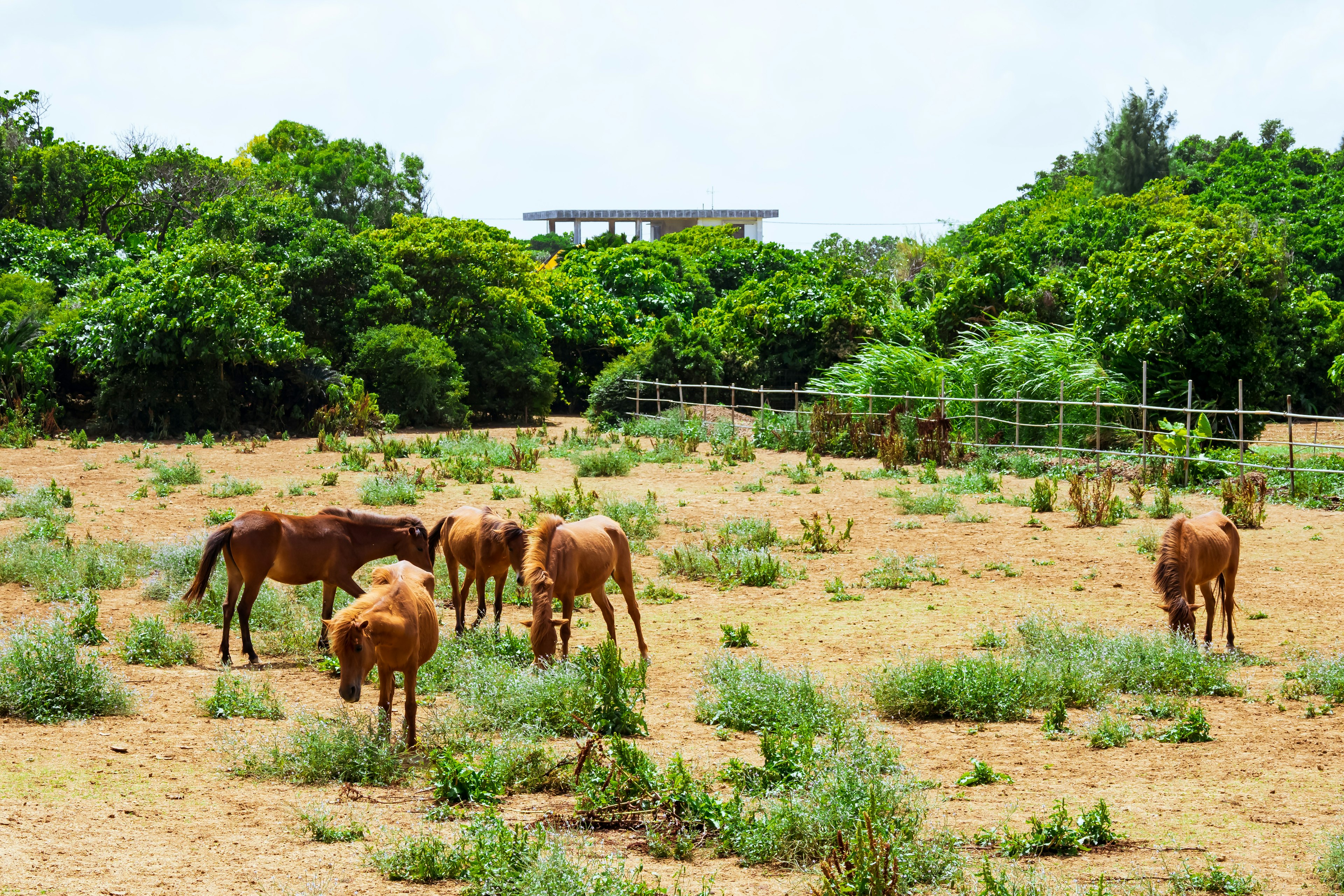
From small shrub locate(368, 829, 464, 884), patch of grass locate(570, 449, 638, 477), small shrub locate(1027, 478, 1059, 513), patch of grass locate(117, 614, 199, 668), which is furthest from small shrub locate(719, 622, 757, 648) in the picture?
patch of grass locate(570, 449, 638, 477)

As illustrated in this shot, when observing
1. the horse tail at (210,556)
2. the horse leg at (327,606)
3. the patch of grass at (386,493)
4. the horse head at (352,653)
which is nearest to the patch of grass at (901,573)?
the horse leg at (327,606)

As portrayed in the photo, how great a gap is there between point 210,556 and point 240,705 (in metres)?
1.63

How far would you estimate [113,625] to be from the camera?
31.0 ft

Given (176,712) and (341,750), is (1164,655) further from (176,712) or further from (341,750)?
(176,712)

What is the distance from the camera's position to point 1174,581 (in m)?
A: 8.93

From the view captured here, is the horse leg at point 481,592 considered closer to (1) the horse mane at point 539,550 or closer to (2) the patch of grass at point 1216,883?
(1) the horse mane at point 539,550

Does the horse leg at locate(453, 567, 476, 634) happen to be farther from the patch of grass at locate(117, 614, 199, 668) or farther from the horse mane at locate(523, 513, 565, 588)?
the patch of grass at locate(117, 614, 199, 668)

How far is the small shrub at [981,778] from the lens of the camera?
6.00 meters

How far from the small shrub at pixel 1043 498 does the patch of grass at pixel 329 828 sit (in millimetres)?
12625

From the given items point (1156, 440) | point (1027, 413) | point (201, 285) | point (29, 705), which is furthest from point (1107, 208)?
point (29, 705)

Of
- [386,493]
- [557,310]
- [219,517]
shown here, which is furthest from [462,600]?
[557,310]

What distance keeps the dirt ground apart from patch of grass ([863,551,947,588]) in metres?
0.18

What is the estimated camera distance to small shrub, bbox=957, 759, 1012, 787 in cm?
600

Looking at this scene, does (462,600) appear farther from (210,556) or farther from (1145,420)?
(1145,420)
